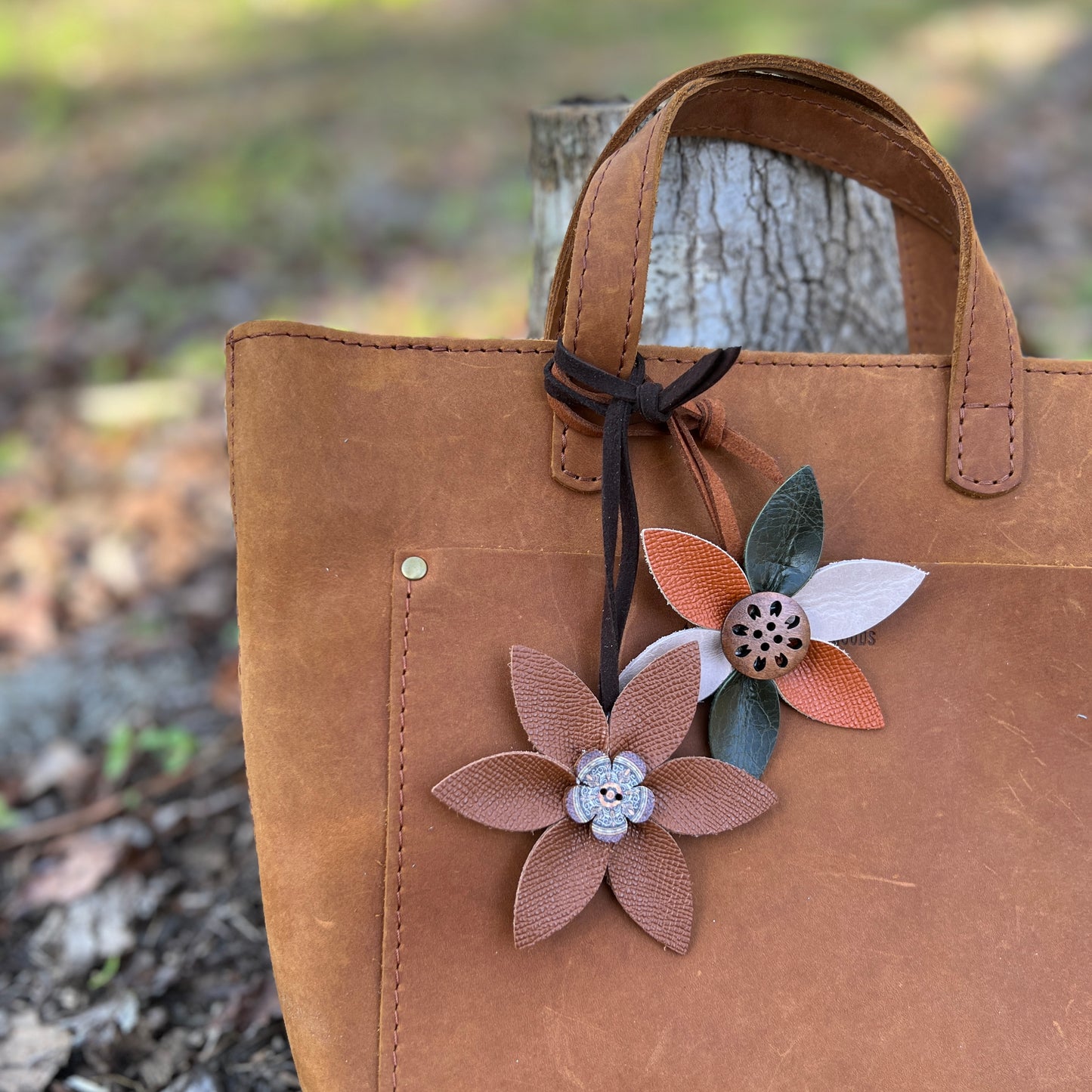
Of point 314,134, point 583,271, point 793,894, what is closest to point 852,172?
point 583,271

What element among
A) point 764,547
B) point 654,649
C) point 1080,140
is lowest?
point 654,649

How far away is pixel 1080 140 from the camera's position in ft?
11.7

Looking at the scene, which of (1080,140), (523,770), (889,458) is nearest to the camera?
(523,770)

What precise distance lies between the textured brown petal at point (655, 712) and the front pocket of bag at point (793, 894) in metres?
0.07

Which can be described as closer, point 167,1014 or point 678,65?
point 167,1014

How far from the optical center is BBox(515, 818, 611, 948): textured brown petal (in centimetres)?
94

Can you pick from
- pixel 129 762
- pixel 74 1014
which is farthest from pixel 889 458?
pixel 129 762

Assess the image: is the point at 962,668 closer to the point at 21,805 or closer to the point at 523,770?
the point at 523,770

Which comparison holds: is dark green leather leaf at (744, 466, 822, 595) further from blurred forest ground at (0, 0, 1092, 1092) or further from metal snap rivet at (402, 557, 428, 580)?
blurred forest ground at (0, 0, 1092, 1092)

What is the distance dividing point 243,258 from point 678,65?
2128mm

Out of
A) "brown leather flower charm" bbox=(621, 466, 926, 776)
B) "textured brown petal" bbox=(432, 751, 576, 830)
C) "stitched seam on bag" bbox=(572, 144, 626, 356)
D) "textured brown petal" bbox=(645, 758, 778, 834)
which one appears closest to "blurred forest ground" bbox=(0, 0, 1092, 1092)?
"textured brown petal" bbox=(432, 751, 576, 830)

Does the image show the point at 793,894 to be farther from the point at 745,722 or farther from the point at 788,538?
the point at 788,538

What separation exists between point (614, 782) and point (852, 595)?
0.35 metres

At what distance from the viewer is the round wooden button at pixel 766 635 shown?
3.17ft
